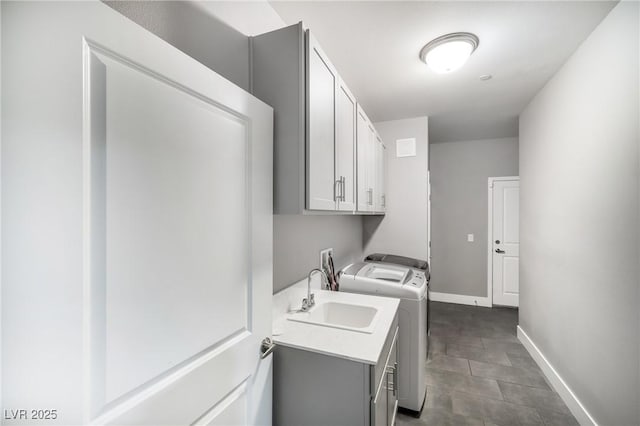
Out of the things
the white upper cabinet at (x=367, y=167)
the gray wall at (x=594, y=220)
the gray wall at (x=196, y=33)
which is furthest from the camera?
Answer: the white upper cabinet at (x=367, y=167)

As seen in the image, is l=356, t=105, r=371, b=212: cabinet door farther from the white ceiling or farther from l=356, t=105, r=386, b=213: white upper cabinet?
the white ceiling

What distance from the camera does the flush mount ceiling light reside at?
1773 millimetres

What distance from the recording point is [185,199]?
2.38 ft

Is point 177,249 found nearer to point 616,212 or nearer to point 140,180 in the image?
point 140,180

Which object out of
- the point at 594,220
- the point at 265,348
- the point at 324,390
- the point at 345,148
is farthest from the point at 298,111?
the point at 594,220

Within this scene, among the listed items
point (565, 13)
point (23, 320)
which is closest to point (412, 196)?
point (565, 13)

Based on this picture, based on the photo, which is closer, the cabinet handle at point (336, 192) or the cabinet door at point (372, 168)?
the cabinet handle at point (336, 192)

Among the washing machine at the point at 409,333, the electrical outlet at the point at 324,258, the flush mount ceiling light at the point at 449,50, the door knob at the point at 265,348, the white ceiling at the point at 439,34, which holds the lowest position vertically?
the washing machine at the point at 409,333

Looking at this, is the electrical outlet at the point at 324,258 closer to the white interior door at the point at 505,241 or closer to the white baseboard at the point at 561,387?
the white baseboard at the point at 561,387

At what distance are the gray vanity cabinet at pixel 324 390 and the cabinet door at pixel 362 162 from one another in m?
1.14

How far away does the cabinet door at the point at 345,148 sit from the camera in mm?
1569

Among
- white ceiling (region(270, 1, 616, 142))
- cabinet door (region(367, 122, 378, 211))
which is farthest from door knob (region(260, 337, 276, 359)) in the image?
white ceiling (region(270, 1, 616, 142))

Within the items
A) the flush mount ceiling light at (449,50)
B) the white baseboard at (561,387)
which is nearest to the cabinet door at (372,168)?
the flush mount ceiling light at (449,50)

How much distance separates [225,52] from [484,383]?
9.74 ft
